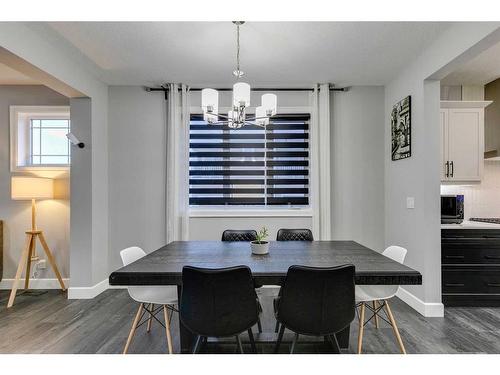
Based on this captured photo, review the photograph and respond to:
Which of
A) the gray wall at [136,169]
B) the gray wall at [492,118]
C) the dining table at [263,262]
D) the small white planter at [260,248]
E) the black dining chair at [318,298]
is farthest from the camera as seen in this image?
the gray wall at [136,169]

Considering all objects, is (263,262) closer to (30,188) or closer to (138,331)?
(138,331)

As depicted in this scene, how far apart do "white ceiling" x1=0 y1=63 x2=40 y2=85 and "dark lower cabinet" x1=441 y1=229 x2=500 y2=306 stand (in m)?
5.27

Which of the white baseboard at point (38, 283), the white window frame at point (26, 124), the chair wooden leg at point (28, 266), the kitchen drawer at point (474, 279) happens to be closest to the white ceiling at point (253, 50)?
the white window frame at point (26, 124)

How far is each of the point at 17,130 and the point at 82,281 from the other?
86.2 inches

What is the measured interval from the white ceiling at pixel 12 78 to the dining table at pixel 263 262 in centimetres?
293

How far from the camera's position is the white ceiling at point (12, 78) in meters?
3.37

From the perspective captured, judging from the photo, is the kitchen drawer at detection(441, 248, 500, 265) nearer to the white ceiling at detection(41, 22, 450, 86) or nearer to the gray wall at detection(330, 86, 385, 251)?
the gray wall at detection(330, 86, 385, 251)

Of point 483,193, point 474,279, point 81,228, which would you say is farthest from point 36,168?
point 483,193

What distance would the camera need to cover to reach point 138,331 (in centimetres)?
261

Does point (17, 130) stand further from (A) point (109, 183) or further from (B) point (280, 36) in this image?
(B) point (280, 36)

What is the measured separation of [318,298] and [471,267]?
8.36ft

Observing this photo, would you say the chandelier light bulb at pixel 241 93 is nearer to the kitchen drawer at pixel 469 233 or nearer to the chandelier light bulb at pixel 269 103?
the chandelier light bulb at pixel 269 103
